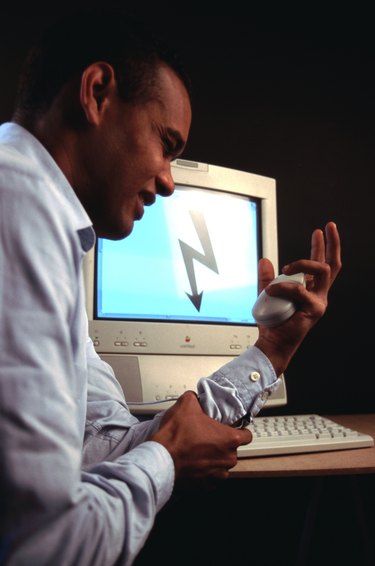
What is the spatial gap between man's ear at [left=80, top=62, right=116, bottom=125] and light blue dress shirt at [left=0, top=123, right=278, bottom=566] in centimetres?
16

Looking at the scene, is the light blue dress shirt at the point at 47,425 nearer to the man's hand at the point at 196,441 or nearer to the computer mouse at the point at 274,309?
the man's hand at the point at 196,441

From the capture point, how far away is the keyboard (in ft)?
3.18

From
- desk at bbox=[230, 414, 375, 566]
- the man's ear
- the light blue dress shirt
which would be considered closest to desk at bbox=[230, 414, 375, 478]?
desk at bbox=[230, 414, 375, 566]

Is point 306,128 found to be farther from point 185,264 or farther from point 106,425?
point 106,425

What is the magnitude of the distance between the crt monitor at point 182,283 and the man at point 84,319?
0.20 metres

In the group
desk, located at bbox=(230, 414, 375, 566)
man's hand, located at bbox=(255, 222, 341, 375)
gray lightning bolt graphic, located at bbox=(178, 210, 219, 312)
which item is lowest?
desk, located at bbox=(230, 414, 375, 566)

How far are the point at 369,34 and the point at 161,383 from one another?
147 cm

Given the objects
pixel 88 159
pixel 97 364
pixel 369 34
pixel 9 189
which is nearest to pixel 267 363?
pixel 97 364

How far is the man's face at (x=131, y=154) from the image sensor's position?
78 centimetres

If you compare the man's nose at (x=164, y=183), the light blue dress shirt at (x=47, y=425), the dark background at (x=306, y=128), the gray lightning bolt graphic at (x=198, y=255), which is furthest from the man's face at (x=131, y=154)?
the dark background at (x=306, y=128)

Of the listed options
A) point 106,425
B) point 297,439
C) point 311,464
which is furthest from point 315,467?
point 106,425

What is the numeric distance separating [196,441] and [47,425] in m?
0.32

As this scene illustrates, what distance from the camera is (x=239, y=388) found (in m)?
0.92

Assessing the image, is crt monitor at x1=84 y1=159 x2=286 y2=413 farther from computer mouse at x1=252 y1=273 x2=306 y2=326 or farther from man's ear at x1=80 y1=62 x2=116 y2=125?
man's ear at x1=80 y1=62 x2=116 y2=125
